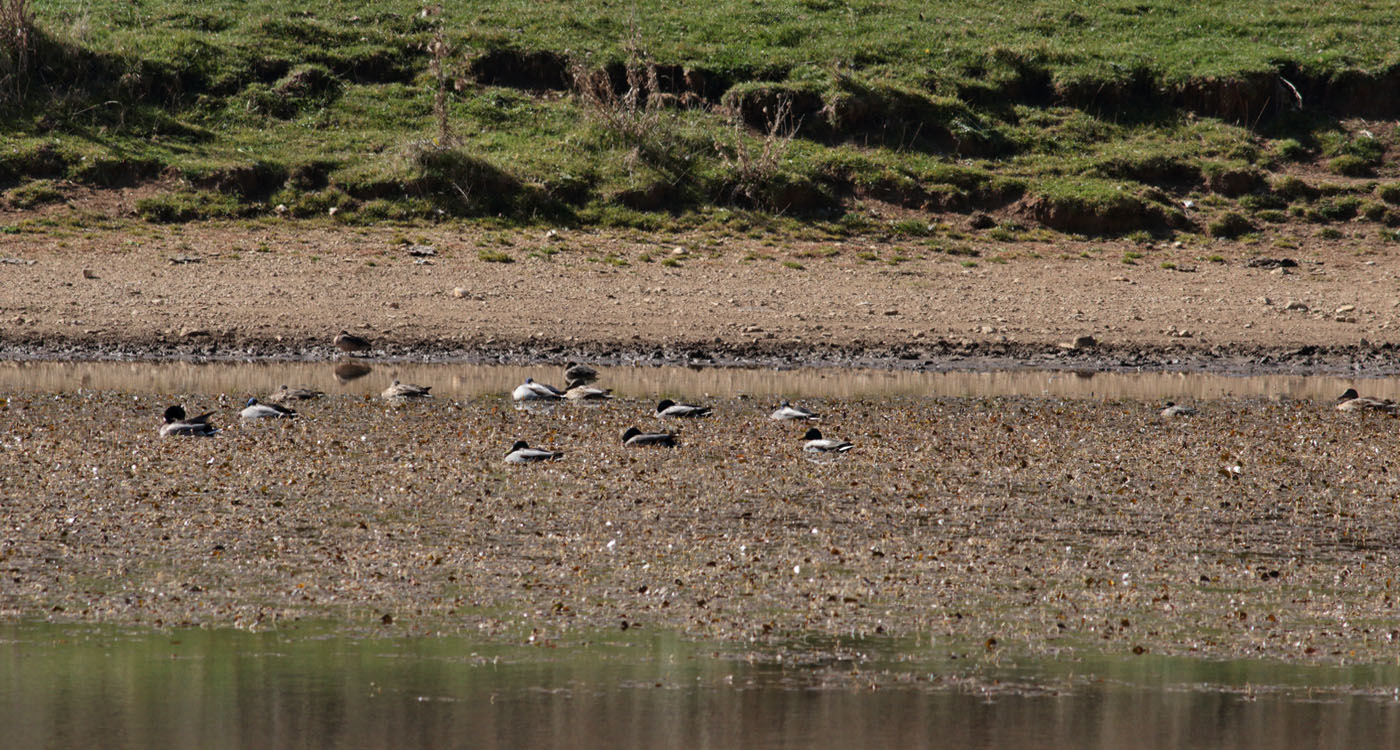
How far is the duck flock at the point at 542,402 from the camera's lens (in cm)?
1047

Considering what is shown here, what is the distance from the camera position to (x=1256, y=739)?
5.26 metres

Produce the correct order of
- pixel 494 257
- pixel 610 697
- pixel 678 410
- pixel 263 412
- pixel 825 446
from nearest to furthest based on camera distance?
pixel 610 697 → pixel 825 446 → pixel 263 412 → pixel 678 410 → pixel 494 257

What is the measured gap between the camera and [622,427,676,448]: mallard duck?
1062cm

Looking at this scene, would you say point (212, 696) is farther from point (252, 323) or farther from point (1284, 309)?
point (1284, 309)

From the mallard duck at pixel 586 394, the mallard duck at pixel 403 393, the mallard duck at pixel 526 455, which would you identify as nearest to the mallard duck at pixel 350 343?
the mallard duck at pixel 403 393

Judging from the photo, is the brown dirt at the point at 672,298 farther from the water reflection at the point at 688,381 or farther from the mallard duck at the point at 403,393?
the mallard duck at the point at 403,393

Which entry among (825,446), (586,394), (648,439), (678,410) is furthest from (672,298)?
(825,446)

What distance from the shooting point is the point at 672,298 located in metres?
17.3

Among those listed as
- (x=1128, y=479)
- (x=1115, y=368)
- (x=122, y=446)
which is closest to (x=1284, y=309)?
(x=1115, y=368)

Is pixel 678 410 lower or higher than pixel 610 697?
lower

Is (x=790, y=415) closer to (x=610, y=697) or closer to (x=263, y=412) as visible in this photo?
(x=263, y=412)

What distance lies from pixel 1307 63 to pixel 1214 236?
22.0 ft

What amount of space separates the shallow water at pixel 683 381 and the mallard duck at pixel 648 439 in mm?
2731

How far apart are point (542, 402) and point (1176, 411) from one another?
17.8 ft
